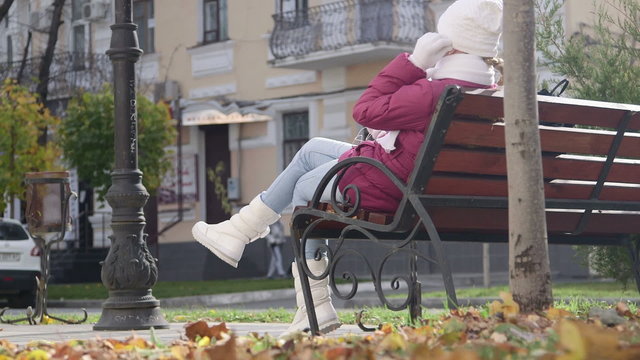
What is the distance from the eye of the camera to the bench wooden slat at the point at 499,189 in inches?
219

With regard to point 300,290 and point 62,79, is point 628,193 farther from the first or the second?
point 62,79

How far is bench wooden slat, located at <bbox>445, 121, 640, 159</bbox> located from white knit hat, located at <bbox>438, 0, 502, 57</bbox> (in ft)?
1.43

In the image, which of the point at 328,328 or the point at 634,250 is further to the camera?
the point at 634,250

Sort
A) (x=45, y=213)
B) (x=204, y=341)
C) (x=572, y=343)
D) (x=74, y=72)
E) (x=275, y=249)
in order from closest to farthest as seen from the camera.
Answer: (x=572, y=343)
(x=204, y=341)
(x=45, y=213)
(x=275, y=249)
(x=74, y=72)

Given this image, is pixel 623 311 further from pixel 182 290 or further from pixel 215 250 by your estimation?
pixel 182 290

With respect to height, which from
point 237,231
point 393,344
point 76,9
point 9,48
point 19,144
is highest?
point 76,9

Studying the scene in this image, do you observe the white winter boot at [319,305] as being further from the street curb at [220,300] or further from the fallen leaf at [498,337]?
the street curb at [220,300]

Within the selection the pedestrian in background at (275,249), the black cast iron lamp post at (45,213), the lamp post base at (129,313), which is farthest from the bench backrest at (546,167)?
the pedestrian in background at (275,249)

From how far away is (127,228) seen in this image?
28.5 feet

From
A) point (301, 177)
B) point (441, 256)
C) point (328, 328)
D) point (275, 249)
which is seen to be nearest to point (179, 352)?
point (441, 256)

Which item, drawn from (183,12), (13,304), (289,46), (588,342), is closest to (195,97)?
(183,12)

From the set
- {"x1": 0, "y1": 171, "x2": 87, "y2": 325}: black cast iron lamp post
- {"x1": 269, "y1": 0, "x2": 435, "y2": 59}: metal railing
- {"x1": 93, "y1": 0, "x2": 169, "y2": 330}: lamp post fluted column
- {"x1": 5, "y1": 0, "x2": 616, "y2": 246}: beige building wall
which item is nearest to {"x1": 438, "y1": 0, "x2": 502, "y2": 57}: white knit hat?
{"x1": 93, "y1": 0, "x2": 169, "y2": 330}: lamp post fluted column

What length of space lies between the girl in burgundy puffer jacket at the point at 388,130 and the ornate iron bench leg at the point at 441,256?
396 millimetres

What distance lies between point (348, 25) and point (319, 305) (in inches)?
749
